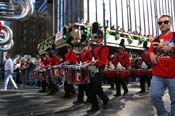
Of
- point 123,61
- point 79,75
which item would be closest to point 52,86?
point 123,61

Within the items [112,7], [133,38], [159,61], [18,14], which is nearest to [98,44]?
[18,14]

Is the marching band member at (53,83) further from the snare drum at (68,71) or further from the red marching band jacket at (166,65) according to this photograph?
the red marching band jacket at (166,65)

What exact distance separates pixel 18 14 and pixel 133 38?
1231 inches

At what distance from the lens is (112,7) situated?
2392 inches

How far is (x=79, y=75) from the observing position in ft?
30.7

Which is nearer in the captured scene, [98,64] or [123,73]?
[98,64]

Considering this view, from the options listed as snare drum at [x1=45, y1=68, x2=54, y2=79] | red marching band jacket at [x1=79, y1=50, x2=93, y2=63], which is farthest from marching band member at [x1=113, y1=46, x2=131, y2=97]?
red marching band jacket at [x1=79, y1=50, x2=93, y2=63]

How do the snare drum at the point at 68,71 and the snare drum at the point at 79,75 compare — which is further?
the snare drum at the point at 68,71

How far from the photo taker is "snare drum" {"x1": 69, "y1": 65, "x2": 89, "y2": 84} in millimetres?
9113

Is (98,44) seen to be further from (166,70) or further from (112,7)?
(112,7)

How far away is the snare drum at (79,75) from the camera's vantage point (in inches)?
359

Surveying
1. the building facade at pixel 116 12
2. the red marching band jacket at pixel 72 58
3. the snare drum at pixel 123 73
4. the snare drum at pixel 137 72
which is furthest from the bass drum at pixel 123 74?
the building facade at pixel 116 12

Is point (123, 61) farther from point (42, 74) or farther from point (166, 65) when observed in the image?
point (166, 65)

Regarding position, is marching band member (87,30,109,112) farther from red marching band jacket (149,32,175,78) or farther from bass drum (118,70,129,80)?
bass drum (118,70,129,80)
